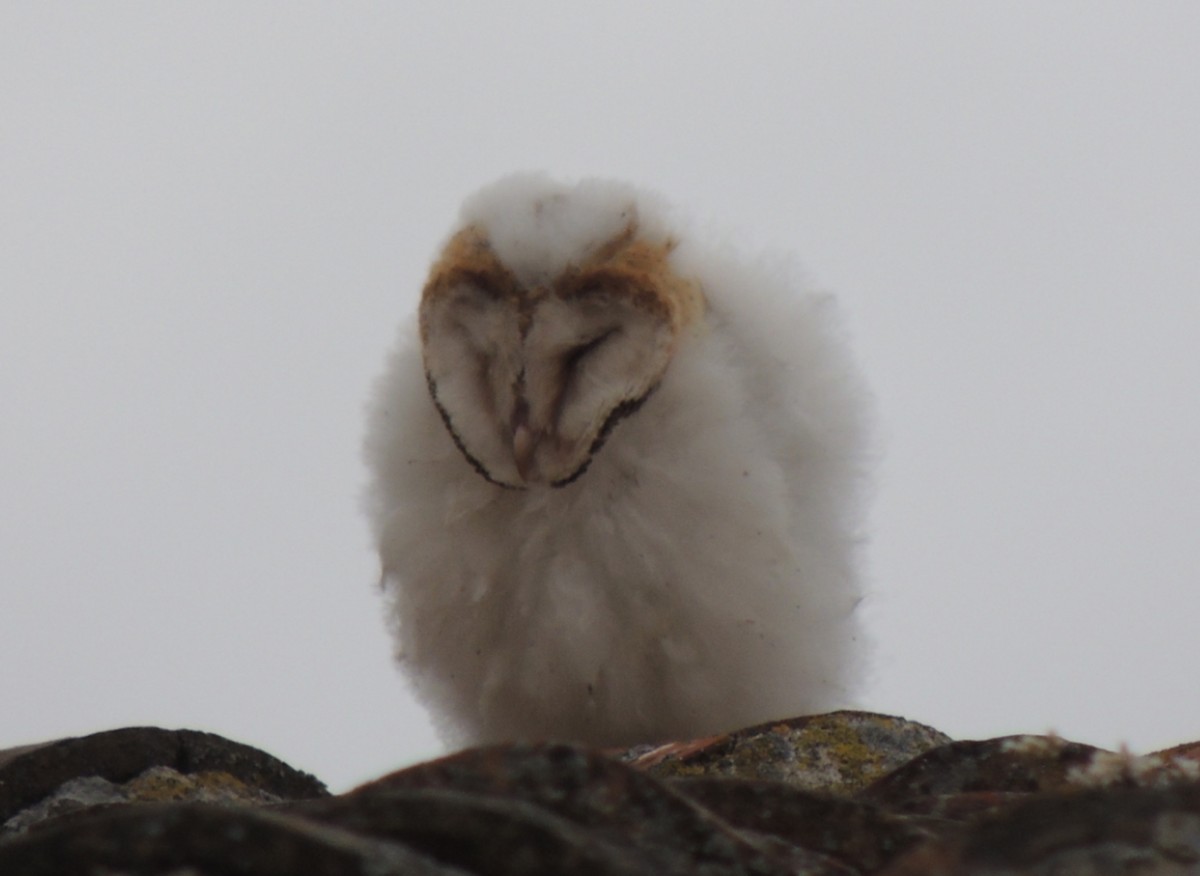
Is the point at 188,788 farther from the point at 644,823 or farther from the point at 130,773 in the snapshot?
the point at 644,823

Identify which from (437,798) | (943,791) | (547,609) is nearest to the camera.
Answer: (437,798)

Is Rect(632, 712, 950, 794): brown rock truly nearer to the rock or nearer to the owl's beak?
the rock

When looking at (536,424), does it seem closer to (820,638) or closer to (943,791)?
(820,638)

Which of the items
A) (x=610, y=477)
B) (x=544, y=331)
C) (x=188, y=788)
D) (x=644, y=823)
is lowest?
(x=644, y=823)

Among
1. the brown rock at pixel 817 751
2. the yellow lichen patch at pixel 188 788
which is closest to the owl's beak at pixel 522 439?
the brown rock at pixel 817 751

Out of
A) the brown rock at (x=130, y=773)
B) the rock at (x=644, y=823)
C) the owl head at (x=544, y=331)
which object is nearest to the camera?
the rock at (x=644, y=823)

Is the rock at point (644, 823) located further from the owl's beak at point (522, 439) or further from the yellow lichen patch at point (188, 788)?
the owl's beak at point (522, 439)

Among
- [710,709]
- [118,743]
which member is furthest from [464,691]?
[118,743]

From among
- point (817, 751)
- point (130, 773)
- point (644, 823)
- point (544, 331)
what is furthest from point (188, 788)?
point (644, 823)
